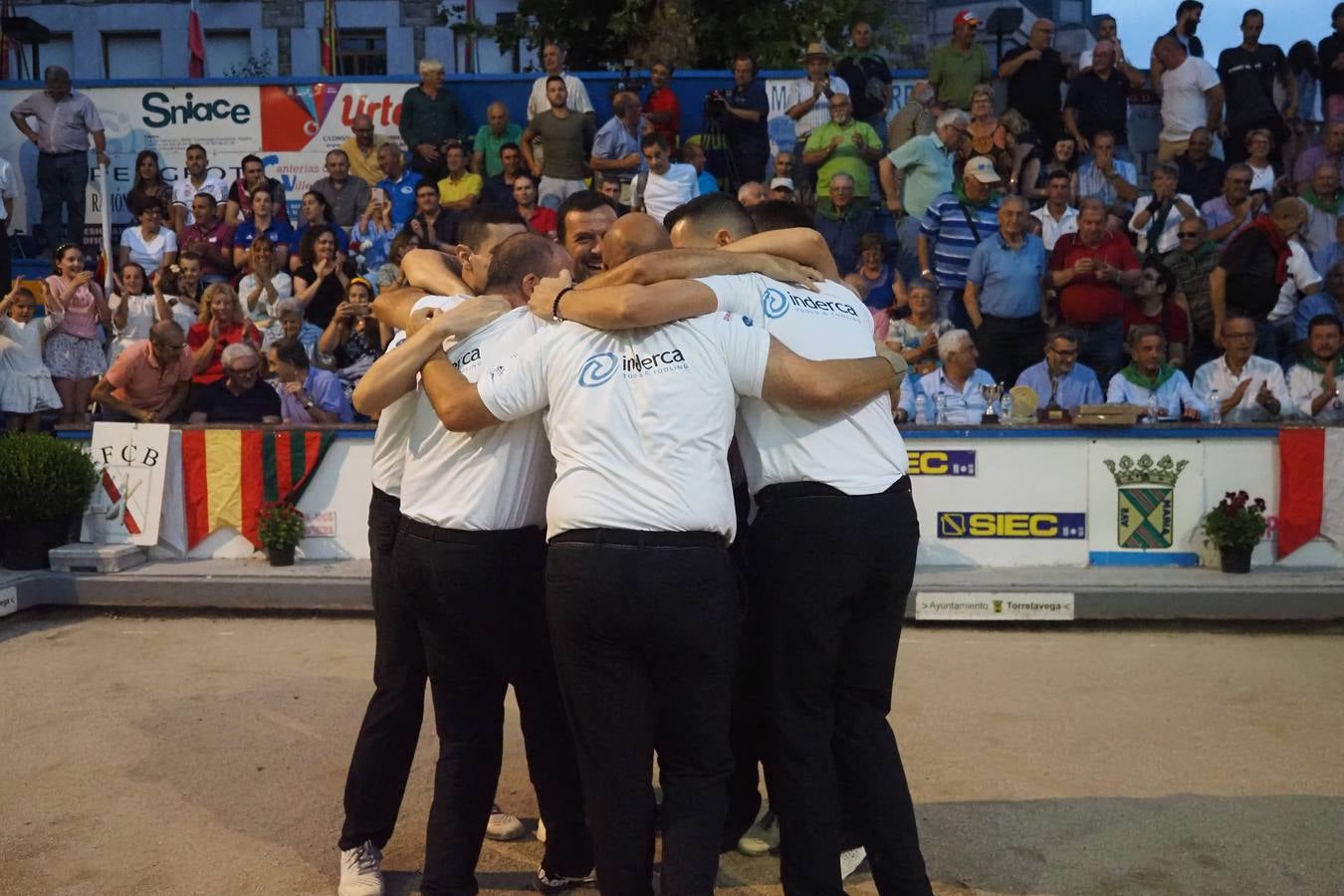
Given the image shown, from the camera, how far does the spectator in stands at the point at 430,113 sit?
13.5 metres

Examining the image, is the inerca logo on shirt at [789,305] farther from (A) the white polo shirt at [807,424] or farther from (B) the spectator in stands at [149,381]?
(B) the spectator in stands at [149,381]

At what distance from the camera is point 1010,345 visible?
35.4 ft

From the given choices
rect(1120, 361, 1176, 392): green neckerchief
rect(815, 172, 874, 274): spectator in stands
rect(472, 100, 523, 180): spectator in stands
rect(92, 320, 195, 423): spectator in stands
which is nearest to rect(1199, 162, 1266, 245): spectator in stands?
rect(1120, 361, 1176, 392): green neckerchief

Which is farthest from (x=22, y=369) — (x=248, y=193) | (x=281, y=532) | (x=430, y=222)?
(x=430, y=222)

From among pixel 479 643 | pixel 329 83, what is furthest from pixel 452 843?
pixel 329 83

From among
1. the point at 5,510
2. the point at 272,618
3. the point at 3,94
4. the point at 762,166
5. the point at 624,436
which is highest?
the point at 3,94

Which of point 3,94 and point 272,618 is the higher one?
point 3,94

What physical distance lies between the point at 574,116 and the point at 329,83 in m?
2.83

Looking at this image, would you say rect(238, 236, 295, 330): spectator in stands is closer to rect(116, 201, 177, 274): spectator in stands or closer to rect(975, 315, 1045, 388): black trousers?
rect(116, 201, 177, 274): spectator in stands

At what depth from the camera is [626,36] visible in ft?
54.0

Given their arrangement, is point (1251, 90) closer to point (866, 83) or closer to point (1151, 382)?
point (866, 83)

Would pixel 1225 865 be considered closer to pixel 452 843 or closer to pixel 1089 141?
pixel 452 843

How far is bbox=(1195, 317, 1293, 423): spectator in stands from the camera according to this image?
9.46 metres

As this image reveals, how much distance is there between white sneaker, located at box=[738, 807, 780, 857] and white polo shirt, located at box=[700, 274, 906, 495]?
4.62 ft
